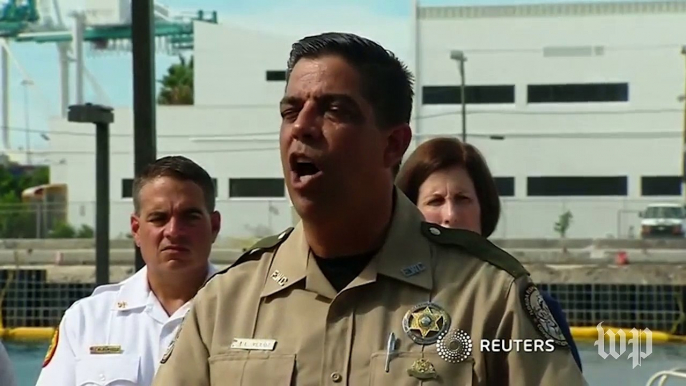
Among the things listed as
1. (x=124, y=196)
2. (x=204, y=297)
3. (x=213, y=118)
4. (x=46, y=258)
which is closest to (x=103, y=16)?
(x=213, y=118)

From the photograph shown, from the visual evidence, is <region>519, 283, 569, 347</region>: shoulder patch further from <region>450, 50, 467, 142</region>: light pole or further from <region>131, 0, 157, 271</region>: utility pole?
<region>450, 50, 467, 142</region>: light pole

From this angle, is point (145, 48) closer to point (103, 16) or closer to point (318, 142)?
point (318, 142)

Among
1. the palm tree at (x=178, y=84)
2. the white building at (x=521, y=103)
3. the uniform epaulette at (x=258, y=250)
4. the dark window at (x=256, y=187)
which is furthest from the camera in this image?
the palm tree at (x=178, y=84)

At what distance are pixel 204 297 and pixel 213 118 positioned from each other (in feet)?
80.7

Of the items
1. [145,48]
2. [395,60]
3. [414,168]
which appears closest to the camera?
[395,60]

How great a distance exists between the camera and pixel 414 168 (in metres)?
2.46

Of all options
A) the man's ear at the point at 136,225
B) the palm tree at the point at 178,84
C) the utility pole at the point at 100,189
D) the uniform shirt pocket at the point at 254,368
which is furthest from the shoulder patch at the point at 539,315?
the palm tree at the point at 178,84

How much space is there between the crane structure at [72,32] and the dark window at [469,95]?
20.1 feet

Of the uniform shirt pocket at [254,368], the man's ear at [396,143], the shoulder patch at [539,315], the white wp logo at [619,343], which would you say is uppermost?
the man's ear at [396,143]

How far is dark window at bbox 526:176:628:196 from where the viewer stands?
2666cm

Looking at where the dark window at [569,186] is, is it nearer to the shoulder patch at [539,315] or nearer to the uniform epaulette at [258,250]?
the uniform epaulette at [258,250]

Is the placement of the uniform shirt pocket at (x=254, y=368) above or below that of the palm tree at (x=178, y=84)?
below

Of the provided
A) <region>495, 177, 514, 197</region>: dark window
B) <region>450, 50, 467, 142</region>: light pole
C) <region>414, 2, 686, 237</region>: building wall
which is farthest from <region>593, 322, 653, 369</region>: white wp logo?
<region>495, 177, 514, 197</region>: dark window

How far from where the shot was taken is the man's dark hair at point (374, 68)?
1.54 m
